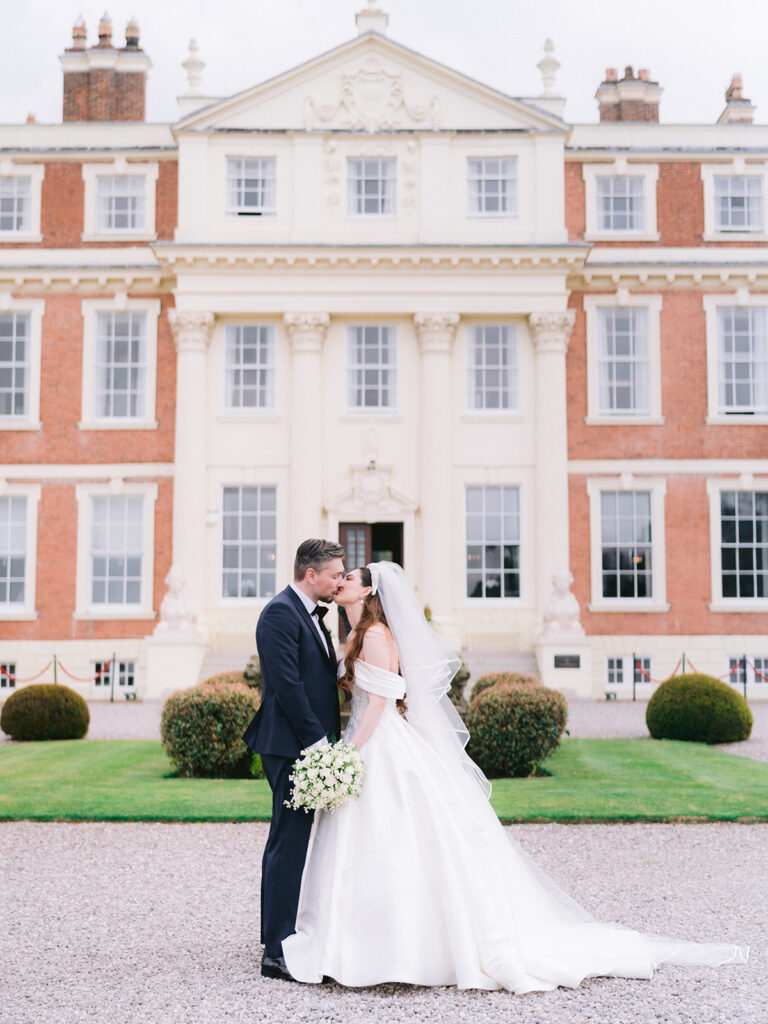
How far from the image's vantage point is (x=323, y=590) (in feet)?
19.6

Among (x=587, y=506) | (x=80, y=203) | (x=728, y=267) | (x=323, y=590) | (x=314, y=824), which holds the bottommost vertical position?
(x=314, y=824)

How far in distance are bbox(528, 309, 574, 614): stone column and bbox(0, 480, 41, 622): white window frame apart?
10.7 m

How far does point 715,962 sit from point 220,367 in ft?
66.2

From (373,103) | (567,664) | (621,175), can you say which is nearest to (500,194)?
(621,175)

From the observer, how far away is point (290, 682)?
5766 mm

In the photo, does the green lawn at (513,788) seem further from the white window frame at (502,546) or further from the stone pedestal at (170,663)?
the white window frame at (502,546)

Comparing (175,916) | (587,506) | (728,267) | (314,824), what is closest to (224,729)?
(175,916)

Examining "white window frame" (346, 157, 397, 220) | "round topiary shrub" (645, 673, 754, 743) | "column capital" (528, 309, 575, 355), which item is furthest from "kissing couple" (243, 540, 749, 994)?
"white window frame" (346, 157, 397, 220)

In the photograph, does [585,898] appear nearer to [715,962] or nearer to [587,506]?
[715,962]

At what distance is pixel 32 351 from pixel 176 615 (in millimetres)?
6976

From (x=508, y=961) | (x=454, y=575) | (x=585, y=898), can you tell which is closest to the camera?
(x=508, y=961)

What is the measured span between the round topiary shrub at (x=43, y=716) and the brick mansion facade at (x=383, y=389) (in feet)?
23.3

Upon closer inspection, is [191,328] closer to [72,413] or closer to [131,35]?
[72,413]

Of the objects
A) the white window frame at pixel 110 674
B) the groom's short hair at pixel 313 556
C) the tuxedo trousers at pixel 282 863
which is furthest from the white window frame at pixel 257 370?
the tuxedo trousers at pixel 282 863
